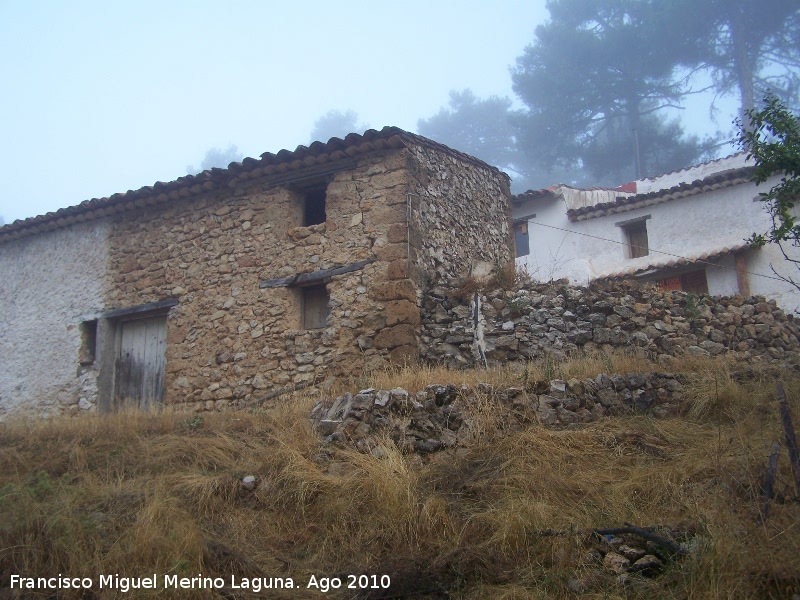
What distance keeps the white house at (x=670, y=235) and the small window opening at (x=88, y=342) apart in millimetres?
8703

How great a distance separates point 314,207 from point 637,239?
9.94m

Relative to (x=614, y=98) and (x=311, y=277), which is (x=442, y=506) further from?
(x=614, y=98)

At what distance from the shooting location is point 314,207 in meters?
12.1

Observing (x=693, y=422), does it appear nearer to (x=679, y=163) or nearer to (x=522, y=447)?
(x=522, y=447)

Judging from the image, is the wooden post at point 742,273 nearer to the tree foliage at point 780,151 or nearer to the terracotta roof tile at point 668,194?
the terracotta roof tile at point 668,194

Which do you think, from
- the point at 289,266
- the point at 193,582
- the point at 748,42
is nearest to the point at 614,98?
the point at 748,42

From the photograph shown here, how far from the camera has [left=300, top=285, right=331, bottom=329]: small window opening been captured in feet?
36.4

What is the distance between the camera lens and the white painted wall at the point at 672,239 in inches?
617

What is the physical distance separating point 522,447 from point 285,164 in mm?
6328

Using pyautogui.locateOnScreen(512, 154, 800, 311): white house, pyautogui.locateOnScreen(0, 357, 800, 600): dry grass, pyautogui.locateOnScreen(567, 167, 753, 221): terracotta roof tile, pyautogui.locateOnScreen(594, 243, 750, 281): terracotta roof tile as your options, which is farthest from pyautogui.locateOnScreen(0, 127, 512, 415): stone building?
pyautogui.locateOnScreen(567, 167, 753, 221): terracotta roof tile

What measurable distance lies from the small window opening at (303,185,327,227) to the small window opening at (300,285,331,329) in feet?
4.31

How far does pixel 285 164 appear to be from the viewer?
1132 cm

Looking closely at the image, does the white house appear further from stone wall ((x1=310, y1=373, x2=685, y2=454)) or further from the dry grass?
the dry grass

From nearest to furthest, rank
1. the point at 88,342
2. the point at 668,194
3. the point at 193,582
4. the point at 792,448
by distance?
the point at 193,582
the point at 792,448
the point at 88,342
the point at 668,194
